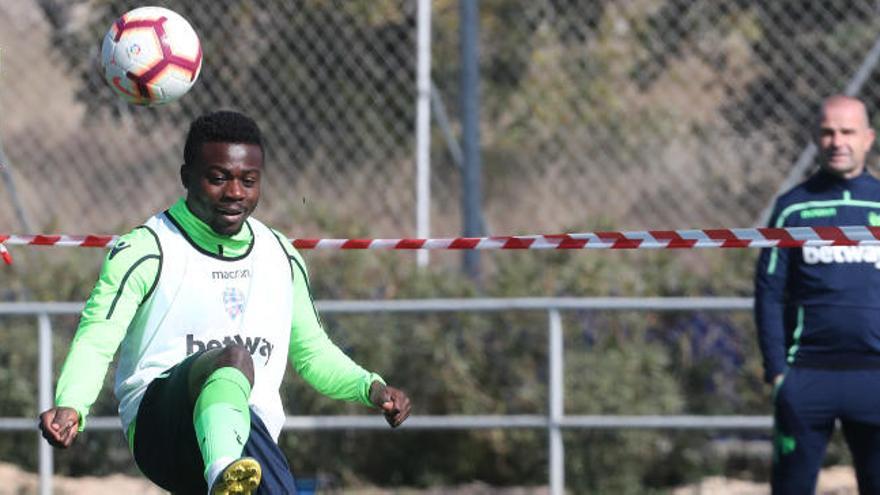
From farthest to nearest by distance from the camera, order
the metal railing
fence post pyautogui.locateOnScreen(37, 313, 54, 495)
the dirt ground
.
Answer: the dirt ground < fence post pyautogui.locateOnScreen(37, 313, 54, 495) < the metal railing

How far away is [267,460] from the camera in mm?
5582

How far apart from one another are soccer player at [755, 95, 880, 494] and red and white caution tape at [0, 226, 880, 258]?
0.29 m

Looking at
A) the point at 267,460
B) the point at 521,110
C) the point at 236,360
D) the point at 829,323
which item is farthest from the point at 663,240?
the point at 521,110

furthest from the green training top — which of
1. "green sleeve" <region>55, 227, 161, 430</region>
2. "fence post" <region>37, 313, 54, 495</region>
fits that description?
"fence post" <region>37, 313, 54, 495</region>

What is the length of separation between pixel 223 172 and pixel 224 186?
0.15ft

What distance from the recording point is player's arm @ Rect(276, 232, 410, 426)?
236 inches

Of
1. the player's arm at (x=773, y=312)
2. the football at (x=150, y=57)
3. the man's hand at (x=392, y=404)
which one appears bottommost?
the player's arm at (x=773, y=312)

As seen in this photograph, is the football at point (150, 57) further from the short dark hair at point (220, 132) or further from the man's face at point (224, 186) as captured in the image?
the man's face at point (224, 186)

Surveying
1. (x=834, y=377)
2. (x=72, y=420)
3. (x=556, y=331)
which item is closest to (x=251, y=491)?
(x=72, y=420)

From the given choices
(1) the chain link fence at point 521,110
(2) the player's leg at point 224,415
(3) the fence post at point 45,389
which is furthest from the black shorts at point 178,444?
(1) the chain link fence at point 521,110

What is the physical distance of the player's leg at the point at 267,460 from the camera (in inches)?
218

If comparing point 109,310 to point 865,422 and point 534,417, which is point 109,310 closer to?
point 865,422

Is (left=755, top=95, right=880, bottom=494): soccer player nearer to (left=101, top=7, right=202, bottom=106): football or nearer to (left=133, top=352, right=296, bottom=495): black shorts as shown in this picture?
(left=101, top=7, right=202, bottom=106): football

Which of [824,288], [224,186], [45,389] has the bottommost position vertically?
[45,389]
